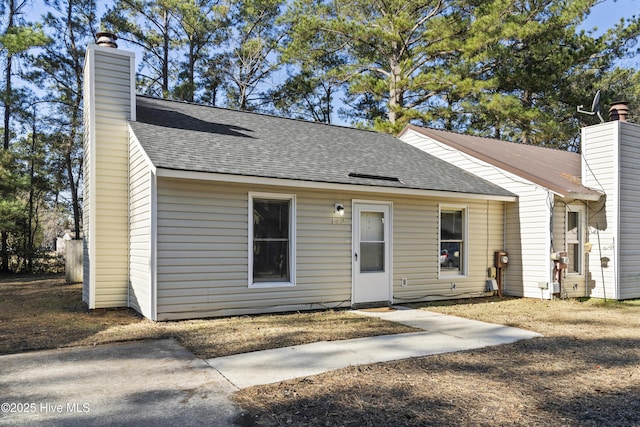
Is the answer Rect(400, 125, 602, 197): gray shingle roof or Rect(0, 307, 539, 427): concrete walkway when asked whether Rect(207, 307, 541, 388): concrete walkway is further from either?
Rect(400, 125, 602, 197): gray shingle roof

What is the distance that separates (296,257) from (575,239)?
6.78m

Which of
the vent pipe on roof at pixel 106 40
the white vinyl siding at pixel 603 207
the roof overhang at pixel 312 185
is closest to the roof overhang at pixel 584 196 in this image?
the white vinyl siding at pixel 603 207

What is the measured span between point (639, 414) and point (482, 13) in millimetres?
18507

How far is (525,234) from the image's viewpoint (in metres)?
10.0

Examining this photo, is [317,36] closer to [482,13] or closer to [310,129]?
[482,13]

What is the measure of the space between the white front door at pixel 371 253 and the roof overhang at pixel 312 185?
448 millimetres

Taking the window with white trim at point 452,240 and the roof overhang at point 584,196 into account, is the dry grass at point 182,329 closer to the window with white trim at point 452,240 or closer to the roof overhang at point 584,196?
the window with white trim at point 452,240

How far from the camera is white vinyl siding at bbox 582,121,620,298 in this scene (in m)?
9.88

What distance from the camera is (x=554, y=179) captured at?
10.5 metres

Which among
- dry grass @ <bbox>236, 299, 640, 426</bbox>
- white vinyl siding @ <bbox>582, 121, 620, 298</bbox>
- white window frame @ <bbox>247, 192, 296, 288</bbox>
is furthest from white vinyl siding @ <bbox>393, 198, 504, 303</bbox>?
dry grass @ <bbox>236, 299, 640, 426</bbox>

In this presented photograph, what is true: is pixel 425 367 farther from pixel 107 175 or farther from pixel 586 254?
pixel 586 254

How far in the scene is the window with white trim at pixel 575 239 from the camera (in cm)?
1019

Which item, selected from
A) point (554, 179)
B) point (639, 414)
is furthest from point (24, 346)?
point (554, 179)

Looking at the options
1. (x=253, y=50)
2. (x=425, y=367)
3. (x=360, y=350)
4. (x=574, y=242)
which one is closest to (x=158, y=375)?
(x=360, y=350)
